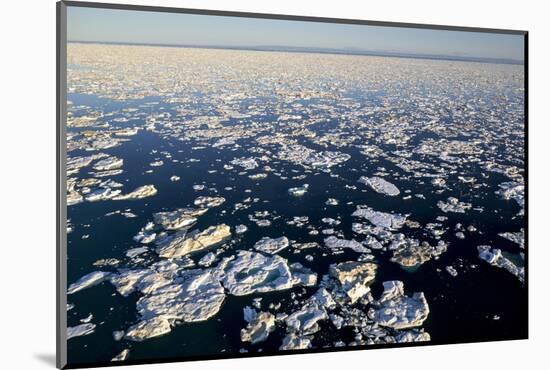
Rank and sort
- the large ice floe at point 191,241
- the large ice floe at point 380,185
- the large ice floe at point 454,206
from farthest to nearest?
the large ice floe at point 380,185 → the large ice floe at point 454,206 → the large ice floe at point 191,241

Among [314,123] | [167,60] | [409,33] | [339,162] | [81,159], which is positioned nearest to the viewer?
[409,33]

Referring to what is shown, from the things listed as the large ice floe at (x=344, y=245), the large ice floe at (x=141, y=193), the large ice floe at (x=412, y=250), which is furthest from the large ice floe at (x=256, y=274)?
the large ice floe at (x=141, y=193)

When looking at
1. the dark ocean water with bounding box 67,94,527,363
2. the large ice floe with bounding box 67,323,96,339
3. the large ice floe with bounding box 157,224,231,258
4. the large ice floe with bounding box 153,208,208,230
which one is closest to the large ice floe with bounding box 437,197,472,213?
the dark ocean water with bounding box 67,94,527,363

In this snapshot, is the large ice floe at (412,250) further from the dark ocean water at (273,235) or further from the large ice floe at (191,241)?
the large ice floe at (191,241)

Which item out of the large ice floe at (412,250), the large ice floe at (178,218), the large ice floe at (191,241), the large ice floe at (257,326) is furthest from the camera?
the large ice floe at (178,218)

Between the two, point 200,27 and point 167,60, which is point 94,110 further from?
point 200,27

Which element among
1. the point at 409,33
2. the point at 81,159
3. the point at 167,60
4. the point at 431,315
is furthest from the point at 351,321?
the point at 167,60

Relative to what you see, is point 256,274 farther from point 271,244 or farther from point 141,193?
point 141,193

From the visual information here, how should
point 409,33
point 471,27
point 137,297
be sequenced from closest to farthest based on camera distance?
point 137,297
point 471,27
point 409,33

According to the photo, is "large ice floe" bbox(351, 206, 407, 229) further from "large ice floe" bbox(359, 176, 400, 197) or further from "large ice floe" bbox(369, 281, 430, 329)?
"large ice floe" bbox(369, 281, 430, 329)
